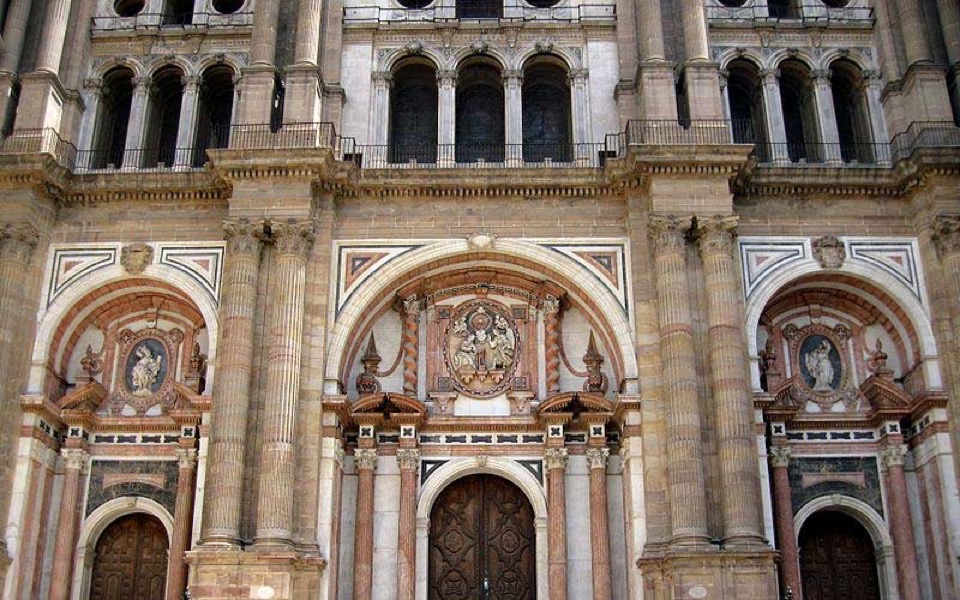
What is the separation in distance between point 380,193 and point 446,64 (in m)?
4.15

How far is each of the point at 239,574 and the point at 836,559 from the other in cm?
1309

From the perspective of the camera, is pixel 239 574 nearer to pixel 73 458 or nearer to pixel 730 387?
pixel 73 458

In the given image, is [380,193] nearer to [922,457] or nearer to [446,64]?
[446,64]

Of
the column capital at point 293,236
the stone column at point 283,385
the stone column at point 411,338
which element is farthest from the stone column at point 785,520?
the column capital at point 293,236

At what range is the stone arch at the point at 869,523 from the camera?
24.3 meters

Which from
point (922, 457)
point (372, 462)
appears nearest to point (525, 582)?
point (372, 462)

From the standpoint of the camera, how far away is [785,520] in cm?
2414

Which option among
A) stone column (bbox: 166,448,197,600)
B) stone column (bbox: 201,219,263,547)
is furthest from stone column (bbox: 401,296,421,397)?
stone column (bbox: 166,448,197,600)

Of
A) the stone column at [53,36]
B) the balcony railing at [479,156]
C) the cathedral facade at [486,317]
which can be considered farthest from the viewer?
the stone column at [53,36]

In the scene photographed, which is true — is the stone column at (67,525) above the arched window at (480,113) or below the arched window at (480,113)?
below

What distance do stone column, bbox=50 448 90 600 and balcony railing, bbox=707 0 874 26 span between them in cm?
1865

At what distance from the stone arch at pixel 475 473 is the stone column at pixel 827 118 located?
1052 cm

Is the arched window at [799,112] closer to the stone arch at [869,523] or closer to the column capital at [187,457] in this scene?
the stone arch at [869,523]

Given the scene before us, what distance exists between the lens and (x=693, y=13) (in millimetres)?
26953
